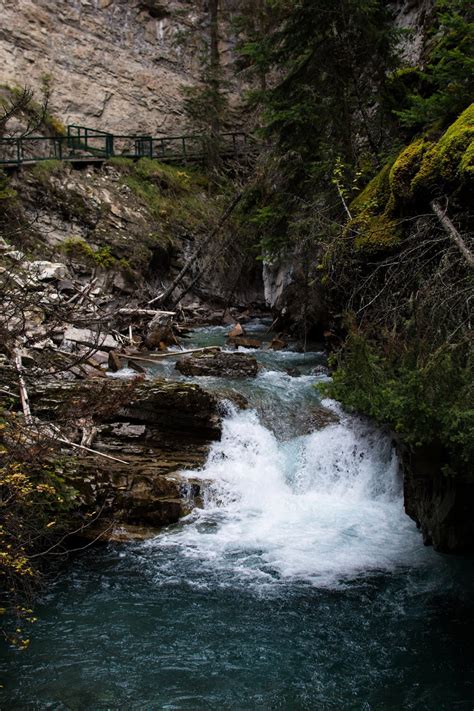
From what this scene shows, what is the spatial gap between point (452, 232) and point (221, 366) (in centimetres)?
647

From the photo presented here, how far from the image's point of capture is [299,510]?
8.59m

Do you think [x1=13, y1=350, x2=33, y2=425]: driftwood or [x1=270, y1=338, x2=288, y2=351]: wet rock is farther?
[x1=270, y1=338, x2=288, y2=351]: wet rock

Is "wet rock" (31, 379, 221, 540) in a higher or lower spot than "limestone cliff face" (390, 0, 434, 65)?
lower

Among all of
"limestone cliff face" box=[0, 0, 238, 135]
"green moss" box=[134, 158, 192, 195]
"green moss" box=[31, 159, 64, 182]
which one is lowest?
"green moss" box=[31, 159, 64, 182]

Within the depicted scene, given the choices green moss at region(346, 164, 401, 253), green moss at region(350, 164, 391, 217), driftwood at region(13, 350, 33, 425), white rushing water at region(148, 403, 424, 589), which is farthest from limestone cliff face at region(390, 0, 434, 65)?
driftwood at region(13, 350, 33, 425)

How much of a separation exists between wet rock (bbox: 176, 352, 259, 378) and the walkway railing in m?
10.7

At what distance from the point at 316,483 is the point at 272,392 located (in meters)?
2.26

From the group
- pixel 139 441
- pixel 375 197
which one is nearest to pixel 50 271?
pixel 139 441

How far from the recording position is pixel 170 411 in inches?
378

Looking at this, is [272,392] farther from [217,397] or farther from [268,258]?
[268,258]

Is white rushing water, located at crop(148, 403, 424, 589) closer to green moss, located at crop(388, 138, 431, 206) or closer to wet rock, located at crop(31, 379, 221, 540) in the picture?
wet rock, located at crop(31, 379, 221, 540)

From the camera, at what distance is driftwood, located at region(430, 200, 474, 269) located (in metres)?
5.62

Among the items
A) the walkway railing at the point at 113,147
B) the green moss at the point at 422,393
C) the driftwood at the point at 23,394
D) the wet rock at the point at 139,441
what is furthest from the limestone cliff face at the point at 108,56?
the green moss at the point at 422,393

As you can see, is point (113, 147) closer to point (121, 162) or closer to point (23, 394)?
point (121, 162)
